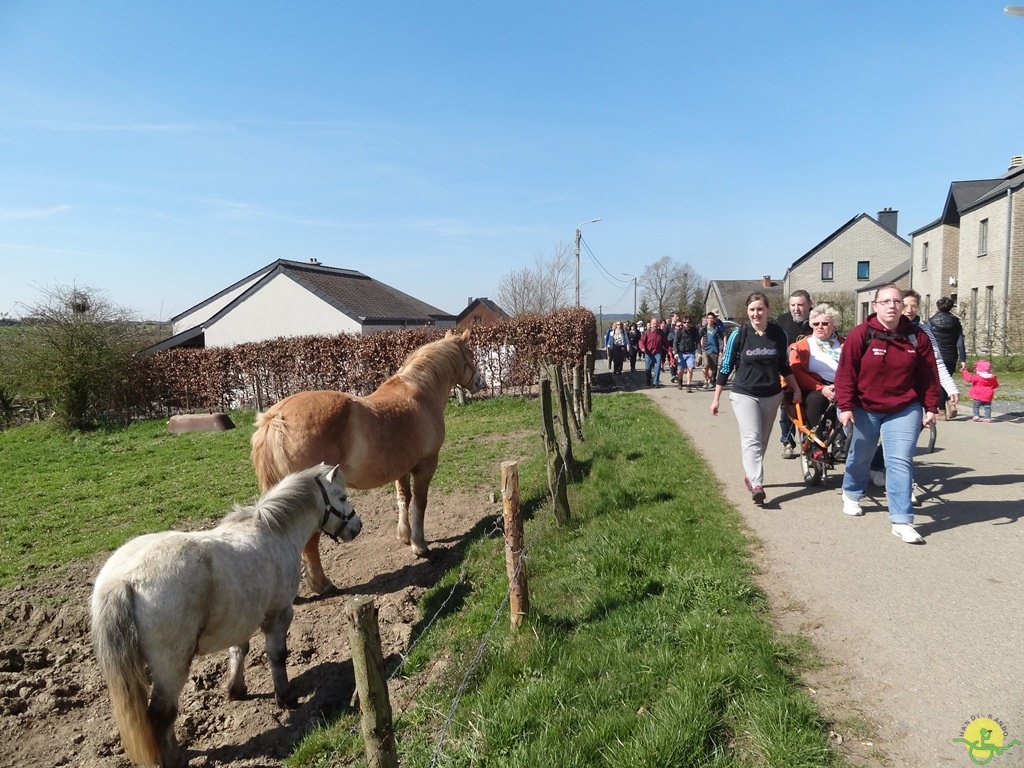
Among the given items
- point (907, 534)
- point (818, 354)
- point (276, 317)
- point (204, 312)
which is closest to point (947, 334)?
point (818, 354)

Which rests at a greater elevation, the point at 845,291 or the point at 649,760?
the point at 845,291

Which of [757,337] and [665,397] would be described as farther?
[665,397]

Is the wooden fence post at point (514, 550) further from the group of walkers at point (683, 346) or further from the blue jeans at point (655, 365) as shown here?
the blue jeans at point (655, 365)

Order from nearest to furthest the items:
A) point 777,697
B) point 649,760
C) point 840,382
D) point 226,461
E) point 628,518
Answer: point 649,760 < point 777,697 < point 840,382 < point 628,518 < point 226,461

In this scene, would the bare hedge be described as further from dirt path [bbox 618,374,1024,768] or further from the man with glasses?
dirt path [bbox 618,374,1024,768]

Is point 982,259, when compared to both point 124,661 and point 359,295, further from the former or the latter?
point 124,661

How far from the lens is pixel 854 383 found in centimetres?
486

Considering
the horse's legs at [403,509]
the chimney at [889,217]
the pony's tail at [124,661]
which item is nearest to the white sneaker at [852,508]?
the horse's legs at [403,509]

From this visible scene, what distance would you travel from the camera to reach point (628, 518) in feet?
17.4

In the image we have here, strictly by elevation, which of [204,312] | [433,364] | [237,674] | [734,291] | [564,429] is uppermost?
[734,291]

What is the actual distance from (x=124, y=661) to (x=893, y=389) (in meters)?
5.21

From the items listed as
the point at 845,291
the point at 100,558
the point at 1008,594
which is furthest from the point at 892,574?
the point at 845,291

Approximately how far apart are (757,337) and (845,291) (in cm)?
4150

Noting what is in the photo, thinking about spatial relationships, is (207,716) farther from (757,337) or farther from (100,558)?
(757,337)
